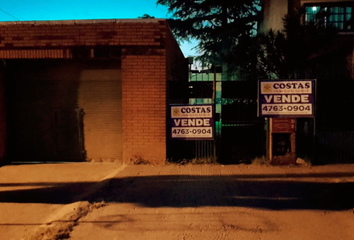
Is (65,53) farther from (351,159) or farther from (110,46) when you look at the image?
(351,159)

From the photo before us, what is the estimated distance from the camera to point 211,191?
20.5ft

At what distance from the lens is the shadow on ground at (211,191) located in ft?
18.6

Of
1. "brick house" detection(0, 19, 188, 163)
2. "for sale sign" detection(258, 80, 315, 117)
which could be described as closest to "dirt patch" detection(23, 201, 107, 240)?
"brick house" detection(0, 19, 188, 163)

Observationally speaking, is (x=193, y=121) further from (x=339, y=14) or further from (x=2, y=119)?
(x=339, y=14)

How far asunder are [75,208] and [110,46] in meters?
4.43

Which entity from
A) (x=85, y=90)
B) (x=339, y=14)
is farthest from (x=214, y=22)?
(x=85, y=90)

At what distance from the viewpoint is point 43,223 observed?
16.6 feet

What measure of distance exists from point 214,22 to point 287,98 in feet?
44.5

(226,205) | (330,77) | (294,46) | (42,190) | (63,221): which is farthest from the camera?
(330,77)

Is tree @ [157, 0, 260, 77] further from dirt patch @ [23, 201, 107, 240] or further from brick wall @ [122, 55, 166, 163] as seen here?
dirt patch @ [23, 201, 107, 240]

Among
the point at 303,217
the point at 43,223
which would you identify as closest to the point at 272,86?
the point at 303,217

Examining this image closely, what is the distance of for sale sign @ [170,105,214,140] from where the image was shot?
26.8 feet

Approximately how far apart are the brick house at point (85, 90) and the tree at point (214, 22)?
10204 millimetres

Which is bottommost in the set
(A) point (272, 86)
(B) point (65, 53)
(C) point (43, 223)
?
(C) point (43, 223)
